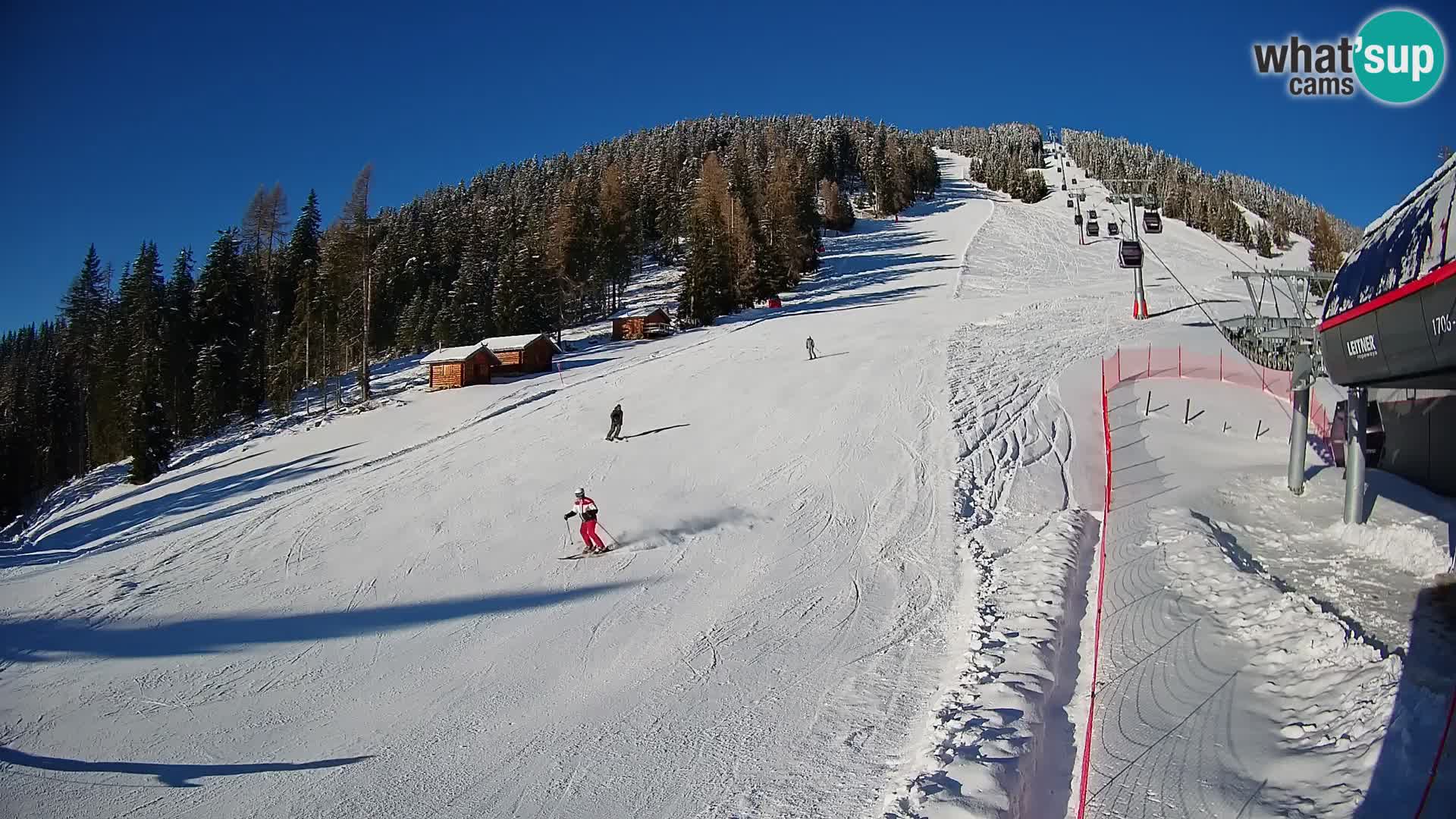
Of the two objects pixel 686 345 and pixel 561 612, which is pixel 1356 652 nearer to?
pixel 561 612

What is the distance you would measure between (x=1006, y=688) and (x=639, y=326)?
137 ft

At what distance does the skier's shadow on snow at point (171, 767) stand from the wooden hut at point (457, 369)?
98.2 ft

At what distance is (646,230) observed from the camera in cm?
8206

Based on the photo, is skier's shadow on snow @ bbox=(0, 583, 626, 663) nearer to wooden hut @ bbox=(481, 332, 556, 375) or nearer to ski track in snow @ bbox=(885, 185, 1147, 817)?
ski track in snow @ bbox=(885, 185, 1147, 817)

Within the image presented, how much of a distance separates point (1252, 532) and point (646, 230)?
75835mm

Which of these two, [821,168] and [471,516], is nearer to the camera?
[471,516]

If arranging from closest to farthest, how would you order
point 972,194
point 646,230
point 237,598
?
1. point 237,598
2. point 646,230
3. point 972,194

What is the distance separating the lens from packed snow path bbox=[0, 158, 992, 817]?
22.6 ft

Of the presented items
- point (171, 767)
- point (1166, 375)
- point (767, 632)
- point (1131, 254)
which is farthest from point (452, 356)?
point (171, 767)

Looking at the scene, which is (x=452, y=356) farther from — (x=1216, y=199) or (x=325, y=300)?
(x=1216, y=199)

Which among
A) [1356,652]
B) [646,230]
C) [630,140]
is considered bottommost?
[1356,652]

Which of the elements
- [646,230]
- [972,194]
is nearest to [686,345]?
[646,230]

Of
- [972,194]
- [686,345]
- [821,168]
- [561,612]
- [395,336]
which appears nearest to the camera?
[561,612]

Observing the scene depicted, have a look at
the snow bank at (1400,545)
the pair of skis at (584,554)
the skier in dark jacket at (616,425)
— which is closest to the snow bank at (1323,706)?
the snow bank at (1400,545)
